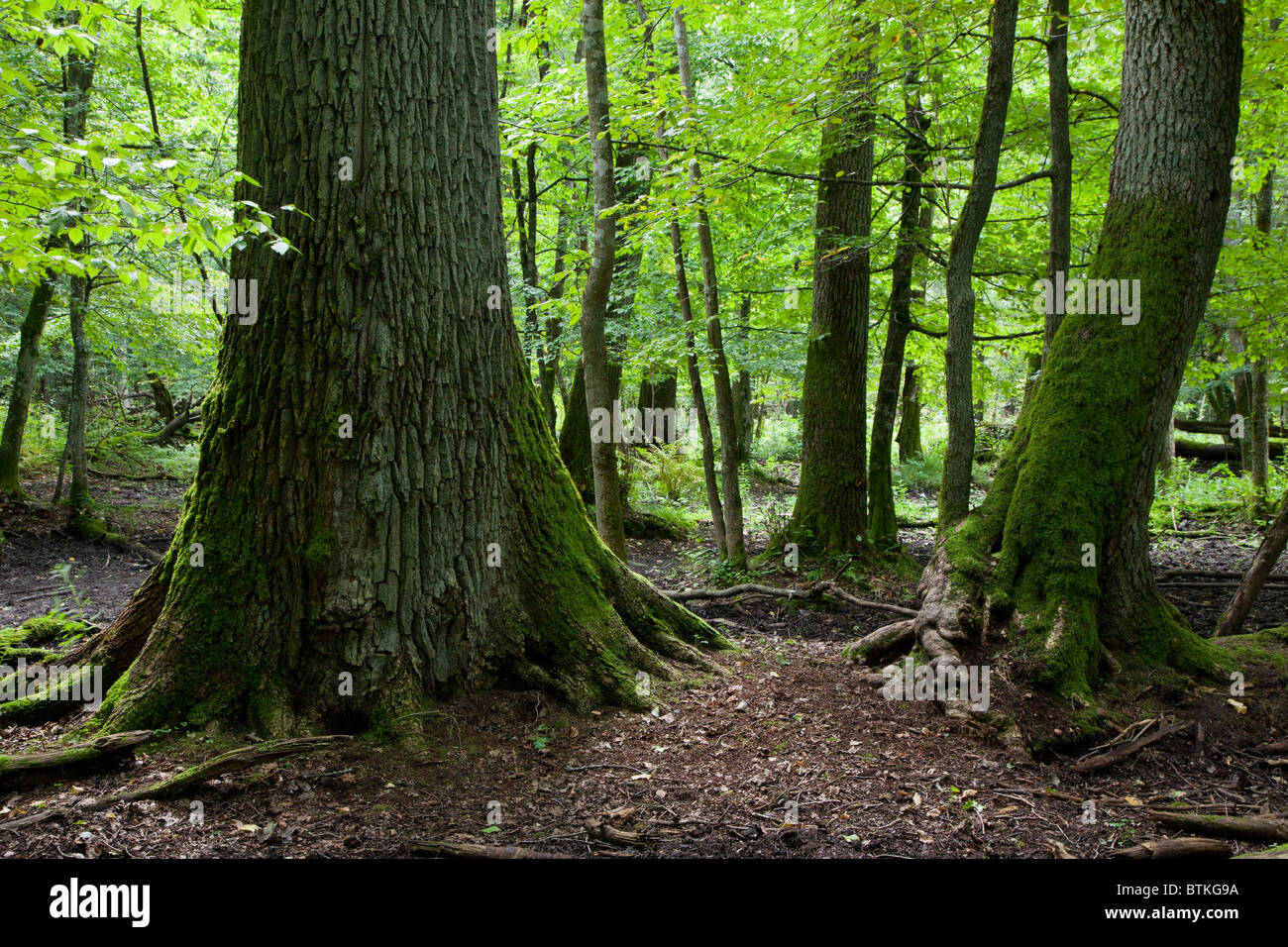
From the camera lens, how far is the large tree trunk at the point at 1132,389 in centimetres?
452

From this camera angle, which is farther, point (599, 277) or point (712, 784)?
point (599, 277)

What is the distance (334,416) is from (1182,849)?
411 cm

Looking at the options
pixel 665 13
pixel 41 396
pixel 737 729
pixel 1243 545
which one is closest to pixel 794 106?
pixel 665 13


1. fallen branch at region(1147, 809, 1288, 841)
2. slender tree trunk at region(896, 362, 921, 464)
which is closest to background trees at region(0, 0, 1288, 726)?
fallen branch at region(1147, 809, 1288, 841)

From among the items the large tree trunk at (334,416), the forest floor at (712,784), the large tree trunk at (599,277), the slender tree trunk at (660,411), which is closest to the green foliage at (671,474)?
the slender tree trunk at (660,411)

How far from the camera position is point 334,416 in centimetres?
361

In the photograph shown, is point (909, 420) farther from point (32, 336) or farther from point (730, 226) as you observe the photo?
point (32, 336)

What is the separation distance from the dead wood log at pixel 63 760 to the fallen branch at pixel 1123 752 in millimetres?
4632

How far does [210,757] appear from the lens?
330 cm

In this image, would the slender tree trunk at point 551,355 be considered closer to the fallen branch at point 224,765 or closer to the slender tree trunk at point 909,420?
the fallen branch at point 224,765

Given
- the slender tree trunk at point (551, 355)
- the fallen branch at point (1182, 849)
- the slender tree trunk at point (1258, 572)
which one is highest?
the slender tree trunk at point (551, 355)

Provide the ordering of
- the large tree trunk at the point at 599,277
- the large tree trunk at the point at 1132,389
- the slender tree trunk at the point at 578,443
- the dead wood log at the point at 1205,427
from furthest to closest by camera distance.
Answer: the dead wood log at the point at 1205,427 < the slender tree trunk at the point at 578,443 < the large tree trunk at the point at 599,277 < the large tree trunk at the point at 1132,389

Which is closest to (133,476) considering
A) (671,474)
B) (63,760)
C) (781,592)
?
(671,474)
